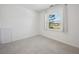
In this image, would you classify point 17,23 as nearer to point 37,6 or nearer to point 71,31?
point 37,6

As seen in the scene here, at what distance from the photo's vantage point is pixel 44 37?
2076 mm

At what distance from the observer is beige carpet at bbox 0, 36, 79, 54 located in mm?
2020

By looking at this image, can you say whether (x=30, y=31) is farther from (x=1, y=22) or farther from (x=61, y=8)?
(x=61, y=8)

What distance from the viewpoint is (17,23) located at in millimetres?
2043

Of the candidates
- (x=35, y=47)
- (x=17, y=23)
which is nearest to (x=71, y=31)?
(x=35, y=47)

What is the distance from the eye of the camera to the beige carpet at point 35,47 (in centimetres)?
202

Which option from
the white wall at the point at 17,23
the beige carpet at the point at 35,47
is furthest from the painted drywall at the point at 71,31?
the white wall at the point at 17,23

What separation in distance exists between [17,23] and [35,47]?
0.51m

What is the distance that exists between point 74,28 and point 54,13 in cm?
42

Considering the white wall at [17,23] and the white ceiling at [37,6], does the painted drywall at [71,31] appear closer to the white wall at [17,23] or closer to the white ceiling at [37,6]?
the white ceiling at [37,6]

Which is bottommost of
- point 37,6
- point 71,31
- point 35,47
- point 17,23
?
point 35,47

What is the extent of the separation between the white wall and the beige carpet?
0.09 meters

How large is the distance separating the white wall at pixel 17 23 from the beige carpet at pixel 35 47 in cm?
9
